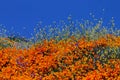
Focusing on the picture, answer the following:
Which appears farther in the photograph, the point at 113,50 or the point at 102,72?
the point at 113,50

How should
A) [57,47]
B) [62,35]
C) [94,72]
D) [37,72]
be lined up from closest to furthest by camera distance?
[94,72], [37,72], [57,47], [62,35]

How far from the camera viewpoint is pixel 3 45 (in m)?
18.7

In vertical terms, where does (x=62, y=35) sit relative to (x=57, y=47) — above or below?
above

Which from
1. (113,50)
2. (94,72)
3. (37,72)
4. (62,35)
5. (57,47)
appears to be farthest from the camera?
(62,35)

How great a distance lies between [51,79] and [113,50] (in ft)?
9.78

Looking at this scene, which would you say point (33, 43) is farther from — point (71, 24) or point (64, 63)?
point (64, 63)

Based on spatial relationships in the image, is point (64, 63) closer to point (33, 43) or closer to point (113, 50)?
point (113, 50)

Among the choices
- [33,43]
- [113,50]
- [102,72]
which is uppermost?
[33,43]

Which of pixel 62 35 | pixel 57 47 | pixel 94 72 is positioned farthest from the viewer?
pixel 62 35

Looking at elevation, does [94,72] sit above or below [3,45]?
below

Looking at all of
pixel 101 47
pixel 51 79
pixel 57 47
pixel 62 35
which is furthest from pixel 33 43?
pixel 51 79

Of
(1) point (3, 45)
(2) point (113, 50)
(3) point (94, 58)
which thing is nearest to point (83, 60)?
(3) point (94, 58)

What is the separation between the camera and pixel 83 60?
1359 centimetres

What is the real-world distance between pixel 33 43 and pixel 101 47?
4.48 meters
